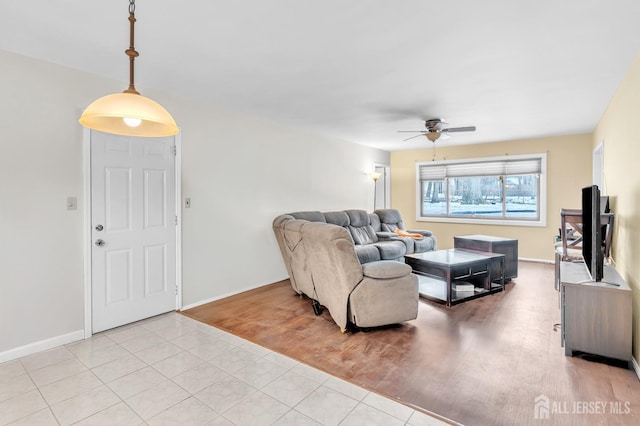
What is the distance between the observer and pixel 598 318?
95.5 inches

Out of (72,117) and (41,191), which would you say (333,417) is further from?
(72,117)

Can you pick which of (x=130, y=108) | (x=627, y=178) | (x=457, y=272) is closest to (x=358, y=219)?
(x=457, y=272)

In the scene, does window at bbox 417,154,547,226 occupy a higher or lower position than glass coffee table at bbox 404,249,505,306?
higher

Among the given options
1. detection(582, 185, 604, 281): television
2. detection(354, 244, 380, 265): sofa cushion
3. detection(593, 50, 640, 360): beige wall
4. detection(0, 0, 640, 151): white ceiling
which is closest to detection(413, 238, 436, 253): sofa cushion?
detection(354, 244, 380, 265): sofa cushion

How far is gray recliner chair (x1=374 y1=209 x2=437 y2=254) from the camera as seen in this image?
5637 millimetres

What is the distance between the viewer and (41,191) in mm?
2678

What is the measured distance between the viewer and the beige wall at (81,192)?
2.56 meters

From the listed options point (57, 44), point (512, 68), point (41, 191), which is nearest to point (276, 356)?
point (41, 191)

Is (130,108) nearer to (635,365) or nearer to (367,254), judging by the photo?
(635,365)

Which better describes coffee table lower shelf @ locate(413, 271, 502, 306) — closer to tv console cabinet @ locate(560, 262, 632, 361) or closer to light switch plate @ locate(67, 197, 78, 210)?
tv console cabinet @ locate(560, 262, 632, 361)

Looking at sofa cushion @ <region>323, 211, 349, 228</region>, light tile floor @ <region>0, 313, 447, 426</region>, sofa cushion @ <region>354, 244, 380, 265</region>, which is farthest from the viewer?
sofa cushion @ <region>323, 211, 349, 228</region>

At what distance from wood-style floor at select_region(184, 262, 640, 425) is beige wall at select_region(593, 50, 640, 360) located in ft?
1.87

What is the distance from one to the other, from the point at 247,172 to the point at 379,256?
231 centimetres

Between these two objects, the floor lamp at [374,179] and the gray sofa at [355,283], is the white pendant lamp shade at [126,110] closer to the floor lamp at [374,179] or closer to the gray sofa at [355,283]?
the gray sofa at [355,283]
